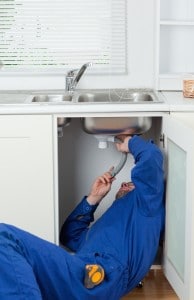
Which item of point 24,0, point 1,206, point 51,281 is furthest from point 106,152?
point 51,281

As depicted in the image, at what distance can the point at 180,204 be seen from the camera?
2078mm

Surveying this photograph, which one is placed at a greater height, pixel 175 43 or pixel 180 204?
pixel 175 43

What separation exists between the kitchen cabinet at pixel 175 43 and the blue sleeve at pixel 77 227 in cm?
73

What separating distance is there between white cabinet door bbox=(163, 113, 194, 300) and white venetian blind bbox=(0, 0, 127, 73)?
0.69 meters

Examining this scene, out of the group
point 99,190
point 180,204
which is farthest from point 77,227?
point 180,204

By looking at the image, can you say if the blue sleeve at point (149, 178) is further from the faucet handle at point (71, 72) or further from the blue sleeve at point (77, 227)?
the faucet handle at point (71, 72)

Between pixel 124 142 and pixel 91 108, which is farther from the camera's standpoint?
pixel 124 142

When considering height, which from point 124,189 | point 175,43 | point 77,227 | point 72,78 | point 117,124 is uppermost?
point 175,43

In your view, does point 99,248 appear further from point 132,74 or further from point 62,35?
point 62,35

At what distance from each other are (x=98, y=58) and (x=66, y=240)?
3.14 feet

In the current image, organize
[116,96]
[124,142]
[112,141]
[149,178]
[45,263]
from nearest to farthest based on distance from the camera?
1. [45,263]
2. [149,178]
3. [124,142]
4. [112,141]
5. [116,96]

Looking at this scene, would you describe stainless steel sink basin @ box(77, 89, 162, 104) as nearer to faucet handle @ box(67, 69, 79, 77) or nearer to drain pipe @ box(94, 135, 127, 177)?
faucet handle @ box(67, 69, 79, 77)

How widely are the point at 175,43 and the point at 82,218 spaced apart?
3.37 ft

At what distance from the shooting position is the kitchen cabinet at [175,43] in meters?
2.77
